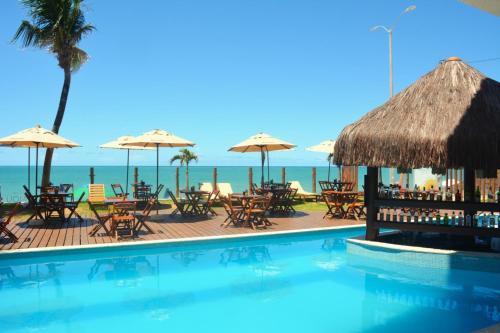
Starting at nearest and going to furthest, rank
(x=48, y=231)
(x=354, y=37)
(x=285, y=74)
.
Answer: (x=48, y=231), (x=354, y=37), (x=285, y=74)

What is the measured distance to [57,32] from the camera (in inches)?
585

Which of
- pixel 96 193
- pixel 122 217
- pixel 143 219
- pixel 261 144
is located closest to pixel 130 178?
pixel 96 193

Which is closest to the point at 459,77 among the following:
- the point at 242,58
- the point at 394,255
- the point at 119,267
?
the point at 394,255

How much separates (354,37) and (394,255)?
47.3 feet

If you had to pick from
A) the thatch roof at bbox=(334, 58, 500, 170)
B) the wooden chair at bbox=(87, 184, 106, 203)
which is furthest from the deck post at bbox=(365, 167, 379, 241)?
the wooden chair at bbox=(87, 184, 106, 203)

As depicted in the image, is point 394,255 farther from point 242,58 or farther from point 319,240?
point 242,58

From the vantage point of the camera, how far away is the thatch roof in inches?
269

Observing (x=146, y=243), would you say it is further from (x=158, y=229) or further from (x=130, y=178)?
(x=130, y=178)

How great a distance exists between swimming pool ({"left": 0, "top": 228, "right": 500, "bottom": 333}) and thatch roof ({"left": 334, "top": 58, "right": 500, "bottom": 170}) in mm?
1973

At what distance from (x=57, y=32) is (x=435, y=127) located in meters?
13.3

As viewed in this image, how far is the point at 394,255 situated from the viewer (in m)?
7.79

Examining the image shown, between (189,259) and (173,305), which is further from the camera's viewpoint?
(189,259)

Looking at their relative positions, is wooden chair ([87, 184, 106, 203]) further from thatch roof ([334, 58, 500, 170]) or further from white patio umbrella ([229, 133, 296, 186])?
thatch roof ([334, 58, 500, 170])

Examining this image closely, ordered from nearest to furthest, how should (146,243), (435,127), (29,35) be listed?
(435,127) < (146,243) < (29,35)
